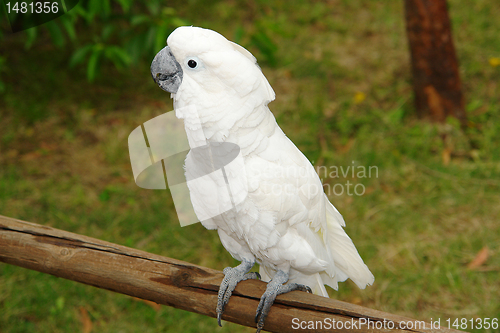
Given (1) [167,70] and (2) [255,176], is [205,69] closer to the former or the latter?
(1) [167,70]

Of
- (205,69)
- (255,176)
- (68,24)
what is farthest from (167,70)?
(68,24)

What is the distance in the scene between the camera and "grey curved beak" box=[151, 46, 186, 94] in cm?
114

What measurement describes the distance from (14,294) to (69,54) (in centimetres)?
227

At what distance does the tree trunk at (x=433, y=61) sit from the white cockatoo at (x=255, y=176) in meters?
1.80

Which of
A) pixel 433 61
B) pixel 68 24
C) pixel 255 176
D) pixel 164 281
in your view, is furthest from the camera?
pixel 433 61

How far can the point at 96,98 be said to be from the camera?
3.48 metres

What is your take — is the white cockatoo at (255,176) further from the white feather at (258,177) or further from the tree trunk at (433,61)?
the tree trunk at (433,61)

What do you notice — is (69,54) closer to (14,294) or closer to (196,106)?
(14,294)

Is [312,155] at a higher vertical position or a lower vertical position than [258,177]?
lower

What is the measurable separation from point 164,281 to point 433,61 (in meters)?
2.36

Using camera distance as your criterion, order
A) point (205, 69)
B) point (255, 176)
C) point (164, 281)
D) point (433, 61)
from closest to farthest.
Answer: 1. point (205, 69)
2. point (255, 176)
3. point (164, 281)
4. point (433, 61)

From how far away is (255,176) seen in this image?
124cm

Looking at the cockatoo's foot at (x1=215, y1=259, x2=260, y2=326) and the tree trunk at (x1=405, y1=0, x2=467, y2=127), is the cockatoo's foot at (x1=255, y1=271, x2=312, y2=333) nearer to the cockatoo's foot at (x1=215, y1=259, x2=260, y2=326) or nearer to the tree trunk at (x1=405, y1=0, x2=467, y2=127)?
the cockatoo's foot at (x1=215, y1=259, x2=260, y2=326)

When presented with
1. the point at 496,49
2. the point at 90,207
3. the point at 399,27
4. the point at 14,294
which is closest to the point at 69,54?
the point at 90,207
